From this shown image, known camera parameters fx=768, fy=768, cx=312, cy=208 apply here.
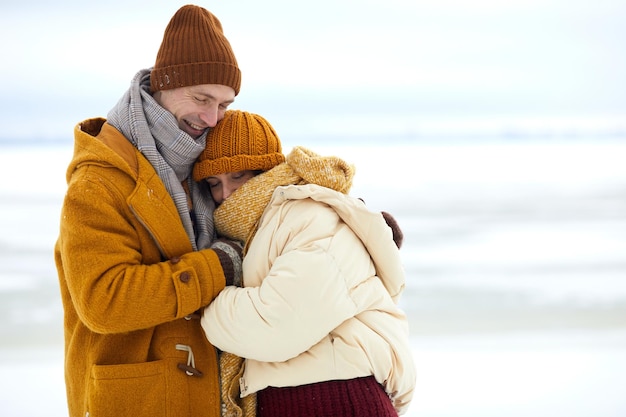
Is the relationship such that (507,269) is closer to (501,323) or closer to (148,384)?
(501,323)

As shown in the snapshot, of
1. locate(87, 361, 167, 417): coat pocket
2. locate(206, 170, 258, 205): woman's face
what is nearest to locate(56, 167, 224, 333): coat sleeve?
locate(87, 361, 167, 417): coat pocket

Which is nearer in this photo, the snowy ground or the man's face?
the man's face

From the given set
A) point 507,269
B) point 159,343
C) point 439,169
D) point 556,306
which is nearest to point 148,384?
point 159,343

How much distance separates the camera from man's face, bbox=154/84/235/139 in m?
1.88

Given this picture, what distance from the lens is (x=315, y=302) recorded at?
5.55ft

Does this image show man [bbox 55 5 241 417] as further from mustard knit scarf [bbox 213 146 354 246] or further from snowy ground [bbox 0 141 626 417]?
snowy ground [bbox 0 141 626 417]

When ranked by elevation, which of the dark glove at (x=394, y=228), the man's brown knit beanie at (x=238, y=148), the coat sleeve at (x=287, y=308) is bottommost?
the coat sleeve at (x=287, y=308)

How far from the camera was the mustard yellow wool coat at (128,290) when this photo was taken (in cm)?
166

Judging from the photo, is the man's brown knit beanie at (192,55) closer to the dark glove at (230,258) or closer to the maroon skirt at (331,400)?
the dark glove at (230,258)

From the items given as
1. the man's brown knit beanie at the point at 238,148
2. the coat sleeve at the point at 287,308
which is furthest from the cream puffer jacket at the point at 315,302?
the man's brown knit beanie at the point at 238,148

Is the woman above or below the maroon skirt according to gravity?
above

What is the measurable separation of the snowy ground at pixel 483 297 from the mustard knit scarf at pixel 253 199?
1429 millimetres

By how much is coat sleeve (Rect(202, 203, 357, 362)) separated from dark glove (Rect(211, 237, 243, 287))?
0.13ft

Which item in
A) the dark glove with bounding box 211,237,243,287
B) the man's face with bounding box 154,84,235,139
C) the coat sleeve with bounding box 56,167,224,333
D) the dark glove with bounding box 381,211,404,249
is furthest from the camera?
the dark glove with bounding box 381,211,404,249
